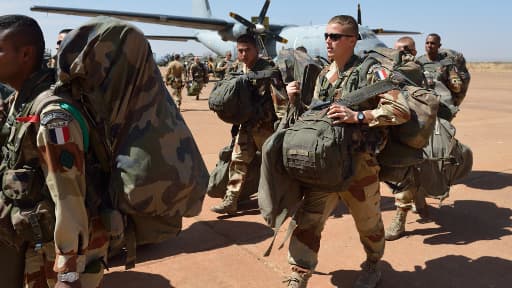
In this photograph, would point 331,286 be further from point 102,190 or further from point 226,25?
point 226,25

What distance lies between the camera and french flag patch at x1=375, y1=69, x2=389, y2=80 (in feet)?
9.03

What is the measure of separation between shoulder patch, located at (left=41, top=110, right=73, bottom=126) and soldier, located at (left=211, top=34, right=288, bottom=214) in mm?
3009

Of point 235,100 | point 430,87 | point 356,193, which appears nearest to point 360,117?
point 356,193

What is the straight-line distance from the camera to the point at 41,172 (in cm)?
174

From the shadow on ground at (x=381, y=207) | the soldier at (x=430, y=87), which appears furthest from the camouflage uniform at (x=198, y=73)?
the shadow on ground at (x=381, y=207)

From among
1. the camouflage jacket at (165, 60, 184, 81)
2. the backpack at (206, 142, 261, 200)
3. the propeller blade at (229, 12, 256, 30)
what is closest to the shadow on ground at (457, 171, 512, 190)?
the backpack at (206, 142, 261, 200)

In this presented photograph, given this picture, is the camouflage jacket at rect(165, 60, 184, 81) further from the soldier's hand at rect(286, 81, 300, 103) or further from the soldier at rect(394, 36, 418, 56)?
the soldier's hand at rect(286, 81, 300, 103)

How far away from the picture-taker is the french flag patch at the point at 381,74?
108 inches

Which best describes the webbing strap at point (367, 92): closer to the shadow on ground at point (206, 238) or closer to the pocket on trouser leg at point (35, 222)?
the pocket on trouser leg at point (35, 222)

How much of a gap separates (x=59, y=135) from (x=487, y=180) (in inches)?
236

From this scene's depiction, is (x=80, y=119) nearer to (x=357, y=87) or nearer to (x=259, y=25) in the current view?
(x=357, y=87)

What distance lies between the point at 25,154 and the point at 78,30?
1.77 feet

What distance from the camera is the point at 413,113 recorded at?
2.83 m

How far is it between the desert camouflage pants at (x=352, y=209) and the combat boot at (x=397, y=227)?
1.09 metres
